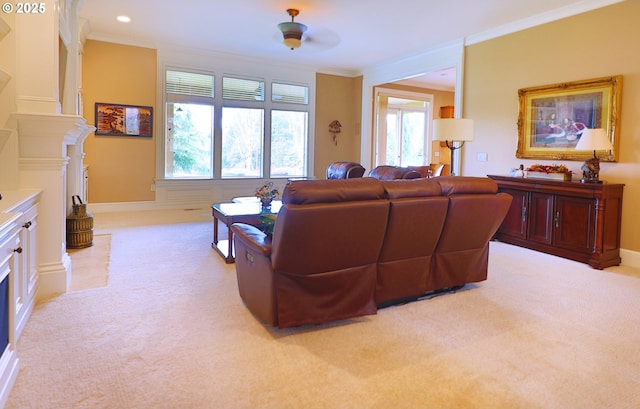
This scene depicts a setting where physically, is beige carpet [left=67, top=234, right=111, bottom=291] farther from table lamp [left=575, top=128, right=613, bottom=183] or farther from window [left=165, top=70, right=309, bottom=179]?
table lamp [left=575, top=128, right=613, bottom=183]

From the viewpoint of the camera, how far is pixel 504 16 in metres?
5.10

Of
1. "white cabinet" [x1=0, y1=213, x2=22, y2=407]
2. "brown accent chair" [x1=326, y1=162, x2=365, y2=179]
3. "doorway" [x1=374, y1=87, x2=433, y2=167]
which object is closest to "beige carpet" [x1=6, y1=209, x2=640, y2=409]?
"white cabinet" [x1=0, y1=213, x2=22, y2=407]

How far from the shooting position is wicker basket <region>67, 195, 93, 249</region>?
171 inches

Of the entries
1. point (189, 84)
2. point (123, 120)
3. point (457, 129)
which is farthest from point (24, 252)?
point (189, 84)

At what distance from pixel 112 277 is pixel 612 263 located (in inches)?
190

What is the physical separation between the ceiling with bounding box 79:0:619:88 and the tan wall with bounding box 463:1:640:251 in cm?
20

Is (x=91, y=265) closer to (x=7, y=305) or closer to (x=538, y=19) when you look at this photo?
(x=7, y=305)

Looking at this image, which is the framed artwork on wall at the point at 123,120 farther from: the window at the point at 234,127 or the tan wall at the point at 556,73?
the tan wall at the point at 556,73

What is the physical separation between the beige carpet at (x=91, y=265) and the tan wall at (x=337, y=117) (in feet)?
15.9

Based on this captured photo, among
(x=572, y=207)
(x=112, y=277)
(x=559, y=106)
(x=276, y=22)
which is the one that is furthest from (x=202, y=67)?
(x=572, y=207)

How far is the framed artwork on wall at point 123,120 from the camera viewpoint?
655 cm

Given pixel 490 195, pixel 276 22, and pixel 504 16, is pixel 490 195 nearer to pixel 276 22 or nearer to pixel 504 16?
pixel 504 16

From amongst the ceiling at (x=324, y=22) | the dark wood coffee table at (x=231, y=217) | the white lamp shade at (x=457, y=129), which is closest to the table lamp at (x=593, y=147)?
the white lamp shade at (x=457, y=129)

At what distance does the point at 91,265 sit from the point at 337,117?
6048mm
